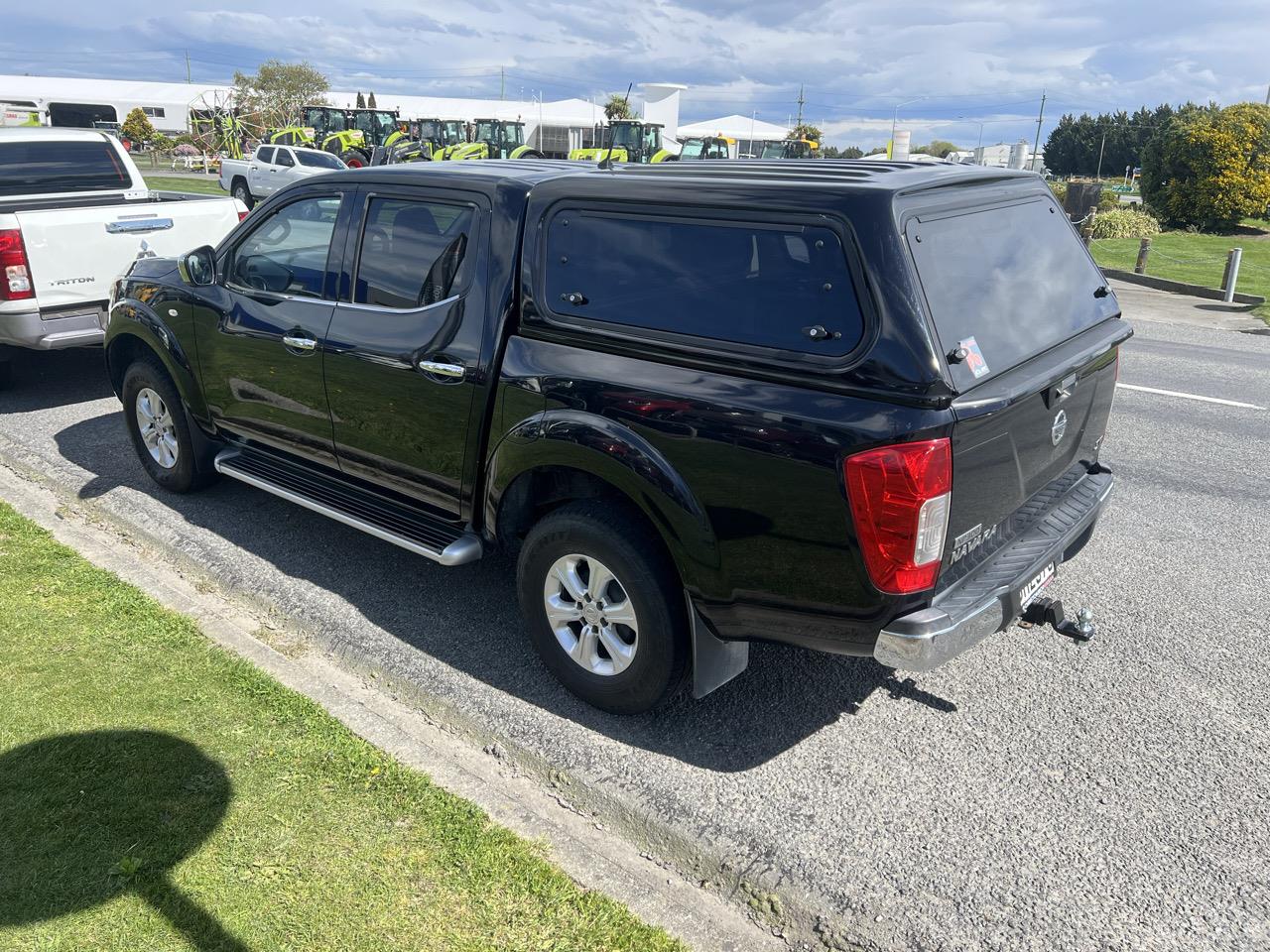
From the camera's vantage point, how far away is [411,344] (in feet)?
13.3

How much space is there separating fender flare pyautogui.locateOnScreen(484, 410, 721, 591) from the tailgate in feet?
15.5

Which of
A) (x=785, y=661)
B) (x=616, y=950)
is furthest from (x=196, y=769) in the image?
(x=785, y=661)

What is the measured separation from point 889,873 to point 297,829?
1795 millimetres

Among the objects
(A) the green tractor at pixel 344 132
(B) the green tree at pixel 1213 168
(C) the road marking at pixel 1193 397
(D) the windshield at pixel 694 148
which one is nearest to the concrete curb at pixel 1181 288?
(C) the road marking at pixel 1193 397

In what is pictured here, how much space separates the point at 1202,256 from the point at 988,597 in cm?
1951

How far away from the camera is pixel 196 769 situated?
3.29 metres

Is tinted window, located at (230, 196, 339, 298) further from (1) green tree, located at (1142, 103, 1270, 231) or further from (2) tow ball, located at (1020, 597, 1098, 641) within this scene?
(1) green tree, located at (1142, 103, 1270, 231)

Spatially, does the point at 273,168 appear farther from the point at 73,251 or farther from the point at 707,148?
the point at 73,251

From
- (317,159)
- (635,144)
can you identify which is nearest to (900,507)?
(317,159)

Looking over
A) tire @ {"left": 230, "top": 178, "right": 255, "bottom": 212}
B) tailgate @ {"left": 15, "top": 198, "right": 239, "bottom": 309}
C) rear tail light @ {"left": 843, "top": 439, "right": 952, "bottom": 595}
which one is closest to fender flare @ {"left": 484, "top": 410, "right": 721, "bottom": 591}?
rear tail light @ {"left": 843, "top": 439, "right": 952, "bottom": 595}

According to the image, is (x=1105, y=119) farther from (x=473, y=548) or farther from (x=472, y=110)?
(x=473, y=548)

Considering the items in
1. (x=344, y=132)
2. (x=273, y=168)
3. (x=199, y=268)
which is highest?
(x=344, y=132)

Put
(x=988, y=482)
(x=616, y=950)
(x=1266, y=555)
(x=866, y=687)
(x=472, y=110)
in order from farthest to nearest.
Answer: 1. (x=472, y=110)
2. (x=1266, y=555)
3. (x=866, y=687)
4. (x=988, y=482)
5. (x=616, y=950)

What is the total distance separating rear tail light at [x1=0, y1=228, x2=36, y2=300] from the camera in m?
6.78
